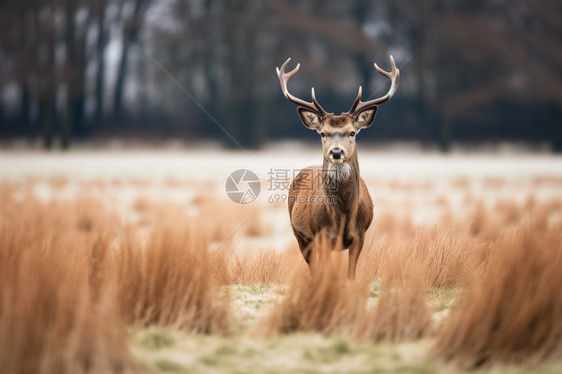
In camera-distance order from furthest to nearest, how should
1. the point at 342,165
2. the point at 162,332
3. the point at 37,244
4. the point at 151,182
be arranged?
1. the point at 151,182
2. the point at 342,165
3. the point at 37,244
4. the point at 162,332

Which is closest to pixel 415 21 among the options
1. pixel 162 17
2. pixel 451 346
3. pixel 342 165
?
pixel 162 17

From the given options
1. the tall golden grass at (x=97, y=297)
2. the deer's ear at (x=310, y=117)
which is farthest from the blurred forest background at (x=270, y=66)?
the tall golden grass at (x=97, y=297)

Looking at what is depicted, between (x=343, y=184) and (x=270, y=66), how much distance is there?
2432 cm

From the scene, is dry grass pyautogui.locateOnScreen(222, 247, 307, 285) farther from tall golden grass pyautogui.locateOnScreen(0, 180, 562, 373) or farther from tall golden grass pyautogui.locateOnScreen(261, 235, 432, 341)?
tall golden grass pyautogui.locateOnScreen(261, 235, 432, 341)

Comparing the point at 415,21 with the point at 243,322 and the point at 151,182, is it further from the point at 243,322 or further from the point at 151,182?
the point at 243,322

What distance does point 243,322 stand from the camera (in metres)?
4.32

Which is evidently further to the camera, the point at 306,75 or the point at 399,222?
the point at 306,75

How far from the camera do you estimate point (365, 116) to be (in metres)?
5.50

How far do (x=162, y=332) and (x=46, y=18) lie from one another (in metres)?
27.0

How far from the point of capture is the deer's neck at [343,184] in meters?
5.21

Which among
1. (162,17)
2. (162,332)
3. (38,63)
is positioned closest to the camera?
(162,332)

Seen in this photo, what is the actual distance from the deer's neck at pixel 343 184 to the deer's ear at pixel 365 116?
43 cm

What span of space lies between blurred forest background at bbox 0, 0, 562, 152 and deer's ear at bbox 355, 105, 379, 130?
2211 centimetres

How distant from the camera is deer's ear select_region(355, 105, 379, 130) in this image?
5453mm
